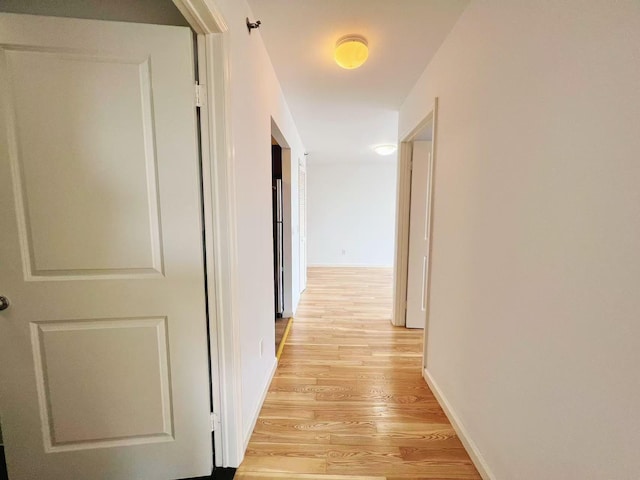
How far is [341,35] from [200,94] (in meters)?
1.04

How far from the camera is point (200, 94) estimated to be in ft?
3.74

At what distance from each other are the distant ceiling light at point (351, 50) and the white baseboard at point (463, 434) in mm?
2271

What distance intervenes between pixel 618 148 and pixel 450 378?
1473mm

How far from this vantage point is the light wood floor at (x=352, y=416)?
1357 millimetres

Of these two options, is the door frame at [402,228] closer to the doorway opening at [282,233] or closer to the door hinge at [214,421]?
the doorway opening at [282,233]

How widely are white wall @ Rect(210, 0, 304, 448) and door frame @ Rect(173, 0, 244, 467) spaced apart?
8 cm

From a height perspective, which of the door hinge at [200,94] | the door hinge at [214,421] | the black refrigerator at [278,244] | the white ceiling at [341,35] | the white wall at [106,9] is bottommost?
the door hinge at [214,421]

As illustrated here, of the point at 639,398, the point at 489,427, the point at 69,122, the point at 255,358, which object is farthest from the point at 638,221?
the point at 69,122

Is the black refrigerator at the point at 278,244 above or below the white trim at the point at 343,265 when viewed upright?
above

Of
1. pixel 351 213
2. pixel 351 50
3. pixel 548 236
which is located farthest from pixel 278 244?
pixel 351 213

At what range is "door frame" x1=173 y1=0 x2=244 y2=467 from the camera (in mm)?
1133

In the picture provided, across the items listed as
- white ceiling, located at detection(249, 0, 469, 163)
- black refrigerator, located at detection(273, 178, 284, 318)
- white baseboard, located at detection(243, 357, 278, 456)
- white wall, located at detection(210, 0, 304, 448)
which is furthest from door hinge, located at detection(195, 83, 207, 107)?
black refrigerator, located at detection(273, 178, 284, 318)

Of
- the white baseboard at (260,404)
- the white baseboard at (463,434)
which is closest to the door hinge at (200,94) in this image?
the white baseboard at (260,404)

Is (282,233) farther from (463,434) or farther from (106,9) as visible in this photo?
(463,434)
